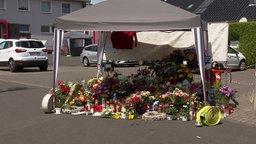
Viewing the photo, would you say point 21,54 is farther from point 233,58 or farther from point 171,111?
point 171,111

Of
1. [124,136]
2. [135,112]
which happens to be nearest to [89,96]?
[135,112]

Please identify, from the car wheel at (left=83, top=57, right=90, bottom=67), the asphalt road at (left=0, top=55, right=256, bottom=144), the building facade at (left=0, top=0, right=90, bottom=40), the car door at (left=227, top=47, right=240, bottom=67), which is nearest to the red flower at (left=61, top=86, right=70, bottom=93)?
the asphalt road at (left=0, top=55, right=256, bottom=144)

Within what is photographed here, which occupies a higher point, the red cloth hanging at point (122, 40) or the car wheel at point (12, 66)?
the red cloth hanging at point (122, 40)

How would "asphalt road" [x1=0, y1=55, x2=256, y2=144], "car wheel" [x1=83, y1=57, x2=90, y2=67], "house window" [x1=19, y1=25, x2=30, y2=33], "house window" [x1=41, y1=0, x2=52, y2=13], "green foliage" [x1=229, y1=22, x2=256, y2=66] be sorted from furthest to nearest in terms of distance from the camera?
"house window" [x1=41, y1=0, x2=52, y2=13], "house window" [x1=19, y1=25, x2=30, y2=33], "car wheel" [x1=83, y1=57, x2=90, y2=67], "green foliage" [x1=229, y1=22, x2=256, y2=66], "asphalt road" [x1=0, y1=55, x2=256, y2=144]

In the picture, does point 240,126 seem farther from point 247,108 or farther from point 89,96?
point 89,96

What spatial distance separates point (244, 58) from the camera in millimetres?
22656

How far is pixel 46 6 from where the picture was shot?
157 feet

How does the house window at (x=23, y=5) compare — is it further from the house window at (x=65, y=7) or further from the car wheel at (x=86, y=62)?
the car wheel at (x=86, y=62)

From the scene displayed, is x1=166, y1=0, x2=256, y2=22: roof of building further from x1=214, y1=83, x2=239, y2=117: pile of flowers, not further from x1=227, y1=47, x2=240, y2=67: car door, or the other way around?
x1=214, y1=83, x2=239, y2=117: pile of flowers

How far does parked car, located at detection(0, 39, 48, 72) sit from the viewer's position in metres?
21.2

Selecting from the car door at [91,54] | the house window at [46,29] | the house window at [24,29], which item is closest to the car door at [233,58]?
the car door at [91,54]

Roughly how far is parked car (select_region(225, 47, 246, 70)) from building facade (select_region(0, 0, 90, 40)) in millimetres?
24048

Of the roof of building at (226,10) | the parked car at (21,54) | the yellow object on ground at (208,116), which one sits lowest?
the yellow object on ground at (208,116)

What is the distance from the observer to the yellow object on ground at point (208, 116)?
316 inches
